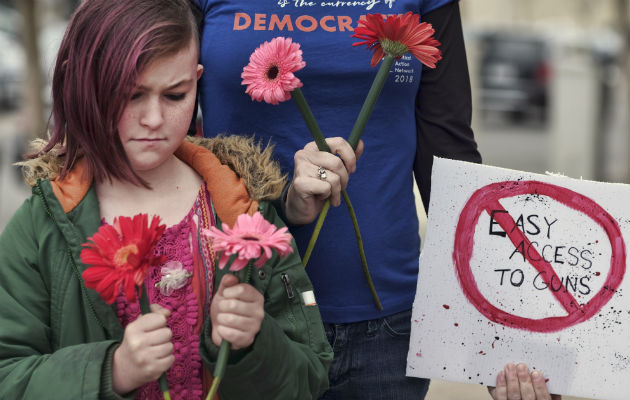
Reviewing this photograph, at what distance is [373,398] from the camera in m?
1.96

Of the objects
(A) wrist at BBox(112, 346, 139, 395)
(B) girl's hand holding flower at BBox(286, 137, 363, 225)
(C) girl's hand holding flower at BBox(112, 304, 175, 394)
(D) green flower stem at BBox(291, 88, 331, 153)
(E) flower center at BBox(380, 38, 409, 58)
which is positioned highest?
(E) flower center at BBox(380, 38, 409, 58)

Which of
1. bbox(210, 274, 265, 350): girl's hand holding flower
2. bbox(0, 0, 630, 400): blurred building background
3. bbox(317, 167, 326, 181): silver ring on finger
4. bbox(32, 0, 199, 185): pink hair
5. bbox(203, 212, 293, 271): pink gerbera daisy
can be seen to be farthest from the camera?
bbox(0, 0, 630, 400): blurred building background

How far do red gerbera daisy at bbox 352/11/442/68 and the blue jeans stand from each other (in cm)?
63

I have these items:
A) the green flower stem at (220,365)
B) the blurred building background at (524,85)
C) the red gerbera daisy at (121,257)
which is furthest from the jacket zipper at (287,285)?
the blurred building background at (524,85)

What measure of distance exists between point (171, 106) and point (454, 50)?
0.72 m

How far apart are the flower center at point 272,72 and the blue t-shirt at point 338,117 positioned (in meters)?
0.28

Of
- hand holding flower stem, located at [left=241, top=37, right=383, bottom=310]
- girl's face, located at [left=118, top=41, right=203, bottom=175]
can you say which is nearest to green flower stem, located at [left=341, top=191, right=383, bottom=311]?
hand holding flower stem, located at [left=241, top=37, right=383, bottom=310]

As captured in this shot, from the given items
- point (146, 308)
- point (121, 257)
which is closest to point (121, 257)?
point (121, 257)

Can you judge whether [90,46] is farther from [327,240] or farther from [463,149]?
[463,149]

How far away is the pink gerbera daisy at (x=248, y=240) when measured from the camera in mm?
1282

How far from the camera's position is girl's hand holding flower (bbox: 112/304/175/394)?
1.38 metres

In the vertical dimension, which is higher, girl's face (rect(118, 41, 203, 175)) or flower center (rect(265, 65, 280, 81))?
flower center (rect(265, 65, 280, 81))

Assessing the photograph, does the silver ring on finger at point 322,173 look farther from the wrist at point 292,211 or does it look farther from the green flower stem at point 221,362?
the green flower stem at point 221,362

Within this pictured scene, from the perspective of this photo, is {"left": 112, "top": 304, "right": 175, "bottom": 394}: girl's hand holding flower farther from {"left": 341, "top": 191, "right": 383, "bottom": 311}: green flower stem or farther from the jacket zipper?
{"left": 341, "top": 191, "right": 383, "bottom": 311}: green flower stem
